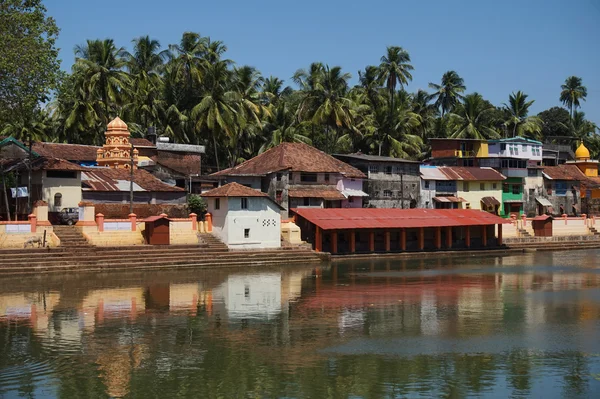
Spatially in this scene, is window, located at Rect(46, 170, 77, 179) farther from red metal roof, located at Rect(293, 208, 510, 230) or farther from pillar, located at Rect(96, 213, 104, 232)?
red metal roof, located at Rect(293, 208, 510, 230)

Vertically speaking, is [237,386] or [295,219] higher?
[295,219]

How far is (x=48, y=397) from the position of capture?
19.7 m

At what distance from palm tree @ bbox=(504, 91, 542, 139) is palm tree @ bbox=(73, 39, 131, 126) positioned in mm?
42738

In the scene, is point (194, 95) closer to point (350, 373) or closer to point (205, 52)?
point (205, 52)

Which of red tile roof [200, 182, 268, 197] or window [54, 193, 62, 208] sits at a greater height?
red tile roof [200, 182, 268, 197]

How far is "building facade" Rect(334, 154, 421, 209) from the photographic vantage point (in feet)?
225

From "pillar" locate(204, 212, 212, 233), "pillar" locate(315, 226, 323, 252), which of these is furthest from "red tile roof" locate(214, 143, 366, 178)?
"pillar" locate(204, 212, 212, 233)

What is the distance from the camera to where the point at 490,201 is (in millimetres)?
75625

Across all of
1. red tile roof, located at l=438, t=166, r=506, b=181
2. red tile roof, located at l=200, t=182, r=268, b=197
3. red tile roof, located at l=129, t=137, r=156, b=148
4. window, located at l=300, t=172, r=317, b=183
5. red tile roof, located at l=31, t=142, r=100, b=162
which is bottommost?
red tile roof, located at l=200, t=182, r=268, b=197

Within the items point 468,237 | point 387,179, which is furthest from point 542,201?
point 387,179

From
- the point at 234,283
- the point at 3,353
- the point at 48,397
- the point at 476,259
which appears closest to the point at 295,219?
the point at 476,259

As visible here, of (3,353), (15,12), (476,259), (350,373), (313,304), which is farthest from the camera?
(476,259)

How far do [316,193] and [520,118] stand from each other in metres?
37.8

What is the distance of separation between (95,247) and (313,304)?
18169 mm
